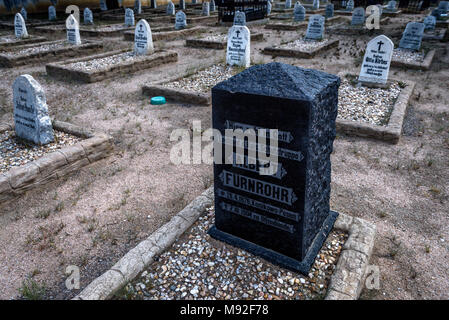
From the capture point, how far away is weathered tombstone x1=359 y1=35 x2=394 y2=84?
767cm

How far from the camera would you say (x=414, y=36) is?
11.8m

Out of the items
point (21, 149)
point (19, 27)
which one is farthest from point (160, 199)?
point (19, 27)

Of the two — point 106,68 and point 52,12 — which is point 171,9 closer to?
point 52,12

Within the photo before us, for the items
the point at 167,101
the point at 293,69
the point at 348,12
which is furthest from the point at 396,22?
the point at 293,69

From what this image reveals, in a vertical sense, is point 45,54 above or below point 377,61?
above

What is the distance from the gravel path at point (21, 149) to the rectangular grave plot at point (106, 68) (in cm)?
397

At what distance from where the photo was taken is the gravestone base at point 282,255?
115 inches

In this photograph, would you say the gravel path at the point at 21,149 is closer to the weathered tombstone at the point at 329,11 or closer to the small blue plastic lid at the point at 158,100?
the small blue plastic lid at the point at 158,100

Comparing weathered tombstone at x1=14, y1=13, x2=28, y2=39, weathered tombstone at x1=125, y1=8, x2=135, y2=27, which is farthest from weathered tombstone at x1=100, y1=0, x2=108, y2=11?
weathered tombstone at x1=14, y1=13, x2=28, y2=39

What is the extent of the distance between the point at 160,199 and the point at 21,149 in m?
2.58

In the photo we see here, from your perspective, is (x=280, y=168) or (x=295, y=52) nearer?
(x=280, y=168)

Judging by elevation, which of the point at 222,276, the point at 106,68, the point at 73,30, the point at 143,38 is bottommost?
the point at 222,276
